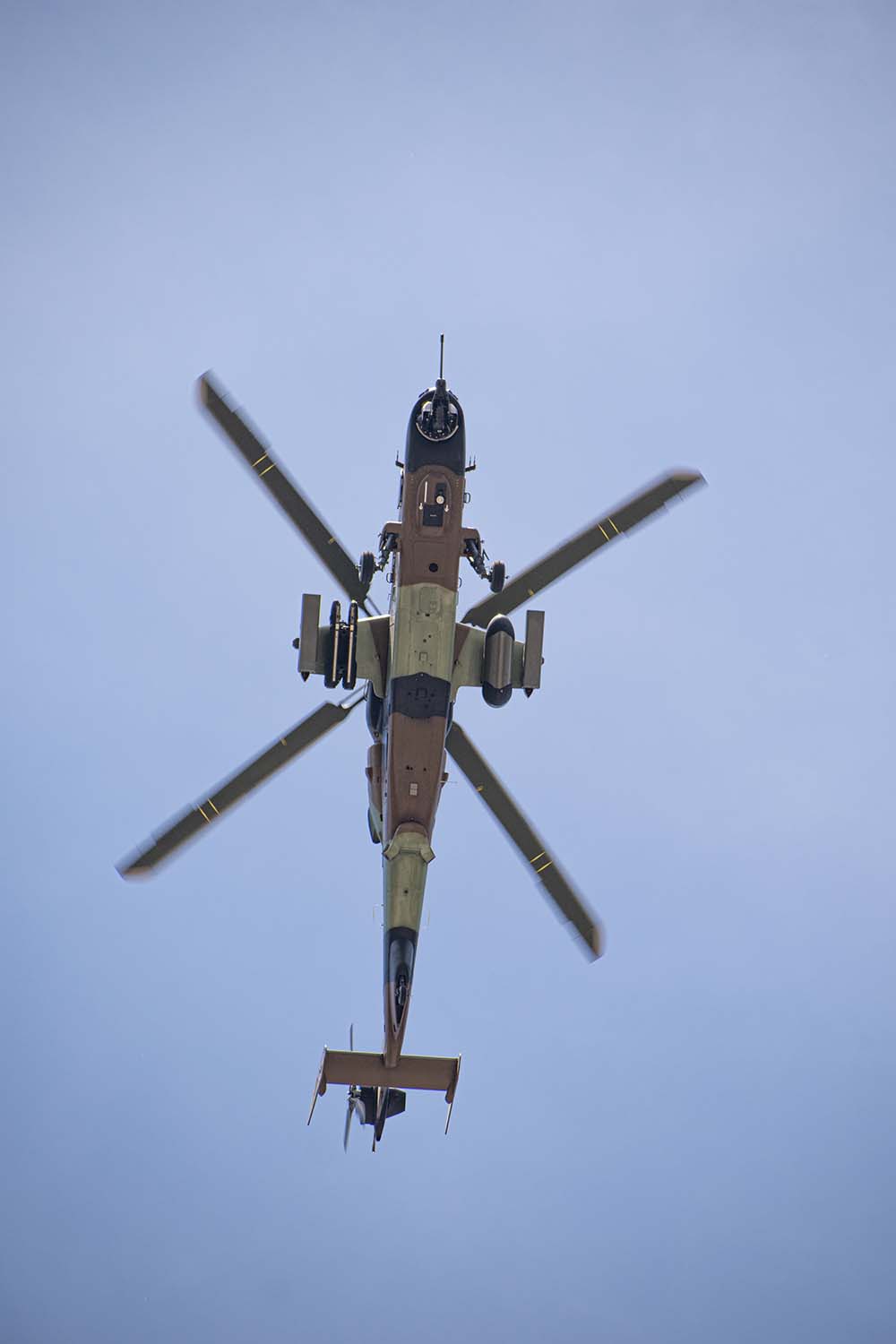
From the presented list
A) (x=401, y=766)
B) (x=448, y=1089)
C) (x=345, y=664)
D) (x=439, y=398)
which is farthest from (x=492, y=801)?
(x=439, y=398)

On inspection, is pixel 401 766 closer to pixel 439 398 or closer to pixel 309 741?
pixel 309 741

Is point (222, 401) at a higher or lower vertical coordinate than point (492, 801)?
higher

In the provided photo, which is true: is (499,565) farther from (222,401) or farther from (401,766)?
(222,401)

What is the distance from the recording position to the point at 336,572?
3338 centimetres

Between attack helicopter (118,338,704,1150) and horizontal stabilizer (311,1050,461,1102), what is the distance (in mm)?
29

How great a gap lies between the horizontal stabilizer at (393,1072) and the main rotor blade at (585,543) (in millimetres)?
10196

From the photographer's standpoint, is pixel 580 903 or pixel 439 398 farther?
pixel 580 903

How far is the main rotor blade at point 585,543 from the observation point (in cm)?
3362

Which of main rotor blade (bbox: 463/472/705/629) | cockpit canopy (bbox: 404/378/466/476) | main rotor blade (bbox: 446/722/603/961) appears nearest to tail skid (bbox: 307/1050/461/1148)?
main rotor blade (bbox: 446/722/603/961)

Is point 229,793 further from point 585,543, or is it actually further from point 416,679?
point 585,543

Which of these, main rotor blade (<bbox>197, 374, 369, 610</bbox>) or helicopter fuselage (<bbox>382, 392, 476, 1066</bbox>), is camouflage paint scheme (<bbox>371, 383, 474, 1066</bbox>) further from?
main rotor blade (<bbox>197, 374, 369, 610</bbox>)

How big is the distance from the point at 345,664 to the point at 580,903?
7.77m

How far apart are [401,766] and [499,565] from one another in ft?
16.1

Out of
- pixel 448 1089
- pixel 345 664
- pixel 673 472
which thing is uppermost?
pixel 673 472
